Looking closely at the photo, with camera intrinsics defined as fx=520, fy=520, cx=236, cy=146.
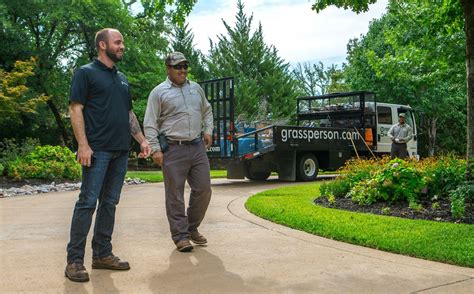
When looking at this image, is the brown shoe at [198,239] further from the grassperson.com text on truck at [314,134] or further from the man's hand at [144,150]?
the grassperson.com text on truck at [314,134]

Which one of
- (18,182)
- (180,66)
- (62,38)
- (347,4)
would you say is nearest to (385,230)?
(180,66)

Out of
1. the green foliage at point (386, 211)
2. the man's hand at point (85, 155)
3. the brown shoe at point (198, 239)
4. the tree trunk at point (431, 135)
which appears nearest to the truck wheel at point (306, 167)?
the green foliage at point (386, 211)

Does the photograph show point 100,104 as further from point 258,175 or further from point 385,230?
point 258,175

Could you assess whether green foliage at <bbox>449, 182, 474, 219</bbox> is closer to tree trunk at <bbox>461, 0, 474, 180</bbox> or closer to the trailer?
tree trunk at <bbox>461, 0, 474, 180</bbox>

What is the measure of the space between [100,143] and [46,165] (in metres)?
10.4

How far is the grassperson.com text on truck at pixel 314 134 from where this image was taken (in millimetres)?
14018

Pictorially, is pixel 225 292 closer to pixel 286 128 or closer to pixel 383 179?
pixel 383 179

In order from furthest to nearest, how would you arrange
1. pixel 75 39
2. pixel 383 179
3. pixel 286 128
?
pixel 75 39 < pixel 286 128 < pixel 383 179

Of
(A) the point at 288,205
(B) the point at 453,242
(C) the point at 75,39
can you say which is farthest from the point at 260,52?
(B) the point at 453,242

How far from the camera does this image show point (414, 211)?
6.98 meters

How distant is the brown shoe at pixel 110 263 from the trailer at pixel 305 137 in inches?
351

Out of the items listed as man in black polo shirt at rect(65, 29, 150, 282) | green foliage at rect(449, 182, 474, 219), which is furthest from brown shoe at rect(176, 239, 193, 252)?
green foliage at rect(449, 182, 474, 219)

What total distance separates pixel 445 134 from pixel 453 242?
3271 cm

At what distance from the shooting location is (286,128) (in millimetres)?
13977
